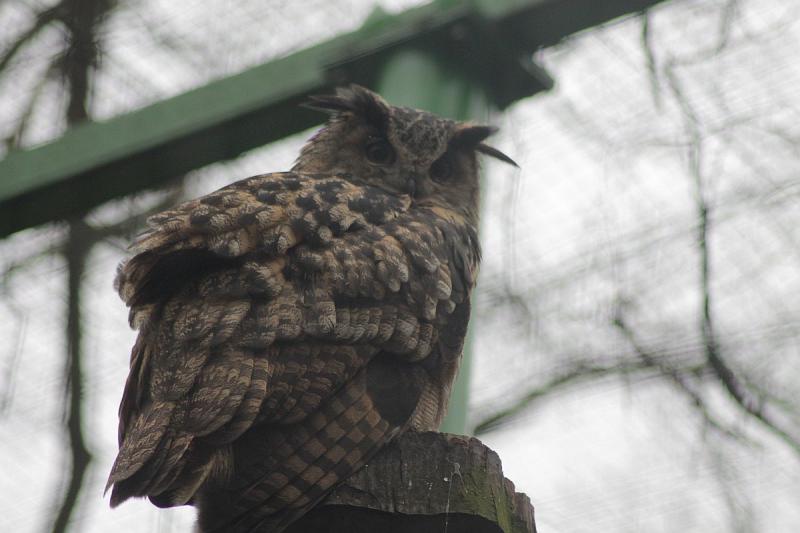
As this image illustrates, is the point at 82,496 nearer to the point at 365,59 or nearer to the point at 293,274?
the point at 365,59

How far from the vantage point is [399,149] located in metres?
3.24

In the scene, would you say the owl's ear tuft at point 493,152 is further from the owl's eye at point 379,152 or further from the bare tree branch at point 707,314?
the bare tree branch at point 707,314

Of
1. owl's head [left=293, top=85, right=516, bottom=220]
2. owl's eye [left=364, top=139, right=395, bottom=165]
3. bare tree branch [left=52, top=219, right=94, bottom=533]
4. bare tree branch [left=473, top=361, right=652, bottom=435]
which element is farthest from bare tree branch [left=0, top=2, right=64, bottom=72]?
bare tree branch [left=473, top=361, right=652, bottom=435]

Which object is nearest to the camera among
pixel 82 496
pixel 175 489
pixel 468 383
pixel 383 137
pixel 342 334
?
pixel 175 489

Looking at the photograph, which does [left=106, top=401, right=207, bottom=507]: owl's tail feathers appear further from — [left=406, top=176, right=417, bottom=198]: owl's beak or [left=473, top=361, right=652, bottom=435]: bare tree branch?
[left=473, top=361, right=652, bottom=435]: bare tree branch

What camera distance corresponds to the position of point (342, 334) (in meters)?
2.38

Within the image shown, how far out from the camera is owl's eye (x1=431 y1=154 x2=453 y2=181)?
3389mm

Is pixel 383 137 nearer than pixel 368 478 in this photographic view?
No

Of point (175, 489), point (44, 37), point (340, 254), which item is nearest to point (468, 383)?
point (340, 254)

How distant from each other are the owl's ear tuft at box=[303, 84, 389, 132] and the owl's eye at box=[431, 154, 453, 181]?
202mm

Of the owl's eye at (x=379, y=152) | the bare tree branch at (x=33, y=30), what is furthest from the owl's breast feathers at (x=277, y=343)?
the bare tree branch at (x=33, y=30)

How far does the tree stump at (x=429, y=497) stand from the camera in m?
1.88

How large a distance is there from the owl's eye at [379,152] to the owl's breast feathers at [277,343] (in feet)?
1.81

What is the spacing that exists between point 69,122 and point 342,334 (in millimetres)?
3117
